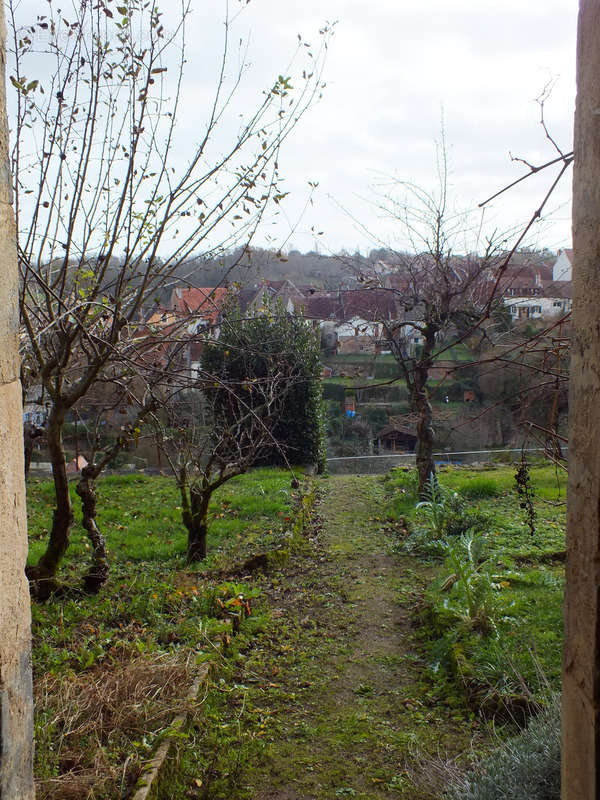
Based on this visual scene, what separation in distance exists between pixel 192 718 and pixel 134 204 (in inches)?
112

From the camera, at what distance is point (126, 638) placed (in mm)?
4234

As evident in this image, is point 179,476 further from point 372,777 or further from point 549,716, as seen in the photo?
point 549,716

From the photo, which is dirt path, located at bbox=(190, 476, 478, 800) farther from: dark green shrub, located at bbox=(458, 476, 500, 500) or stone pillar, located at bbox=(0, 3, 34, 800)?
dark green shrub, located at bbox=(458, 476, 500, 500)

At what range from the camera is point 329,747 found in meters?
3.53

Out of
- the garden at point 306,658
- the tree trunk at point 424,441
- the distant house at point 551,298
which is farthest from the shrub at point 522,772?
the tree trunk at point 424,441

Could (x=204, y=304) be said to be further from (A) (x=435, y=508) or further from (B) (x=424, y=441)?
(B) (x=424, y=441)

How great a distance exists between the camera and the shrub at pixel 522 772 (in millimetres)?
2445

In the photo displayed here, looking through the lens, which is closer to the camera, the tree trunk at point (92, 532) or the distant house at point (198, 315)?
the distant house at point (198, 315)

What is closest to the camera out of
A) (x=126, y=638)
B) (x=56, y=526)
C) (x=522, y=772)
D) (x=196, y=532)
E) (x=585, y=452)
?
(x=585, y=452)

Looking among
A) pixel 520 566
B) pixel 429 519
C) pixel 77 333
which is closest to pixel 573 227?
pixel 77 333

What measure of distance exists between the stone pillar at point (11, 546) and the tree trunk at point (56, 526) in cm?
290

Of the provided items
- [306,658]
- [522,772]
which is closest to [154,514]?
[306,658]

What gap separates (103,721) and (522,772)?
1.88 m

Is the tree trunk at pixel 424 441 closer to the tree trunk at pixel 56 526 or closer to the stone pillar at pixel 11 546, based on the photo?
the tree trunk at pixel 56 526
